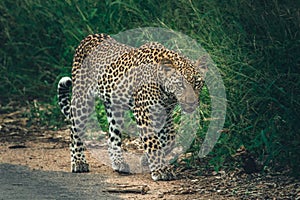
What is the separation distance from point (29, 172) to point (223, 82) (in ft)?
6.46

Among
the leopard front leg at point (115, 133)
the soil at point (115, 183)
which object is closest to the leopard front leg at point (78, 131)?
the soil at point (115, 183)

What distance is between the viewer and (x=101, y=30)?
32.4ft

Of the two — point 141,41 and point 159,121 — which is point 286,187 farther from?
point 141,41

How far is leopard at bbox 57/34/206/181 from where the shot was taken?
731cm

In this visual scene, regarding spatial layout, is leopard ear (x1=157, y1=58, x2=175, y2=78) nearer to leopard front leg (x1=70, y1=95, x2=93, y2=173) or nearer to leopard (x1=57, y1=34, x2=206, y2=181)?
leopard (x1=57, y1=34, x2=206, y2=181)

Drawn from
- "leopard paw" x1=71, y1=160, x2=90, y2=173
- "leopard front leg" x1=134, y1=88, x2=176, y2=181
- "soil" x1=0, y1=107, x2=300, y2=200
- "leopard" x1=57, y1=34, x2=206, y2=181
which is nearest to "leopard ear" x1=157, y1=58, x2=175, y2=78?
"leopard" x1=57, y1=34, x2=206, y2=181

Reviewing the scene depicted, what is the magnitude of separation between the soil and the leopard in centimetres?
19

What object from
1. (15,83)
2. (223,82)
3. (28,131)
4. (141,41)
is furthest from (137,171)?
(15,83)

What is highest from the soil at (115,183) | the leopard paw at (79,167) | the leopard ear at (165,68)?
the leopard ear at (165,68)

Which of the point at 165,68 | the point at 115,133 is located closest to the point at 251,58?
the point at 165,68

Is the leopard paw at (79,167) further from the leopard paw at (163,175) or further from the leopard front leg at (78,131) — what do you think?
the leopard paw at (163,175)

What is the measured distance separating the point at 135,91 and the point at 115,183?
866 millimetres

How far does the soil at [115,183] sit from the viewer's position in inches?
271

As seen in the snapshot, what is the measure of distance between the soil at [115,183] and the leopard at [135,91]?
0.19 metres
